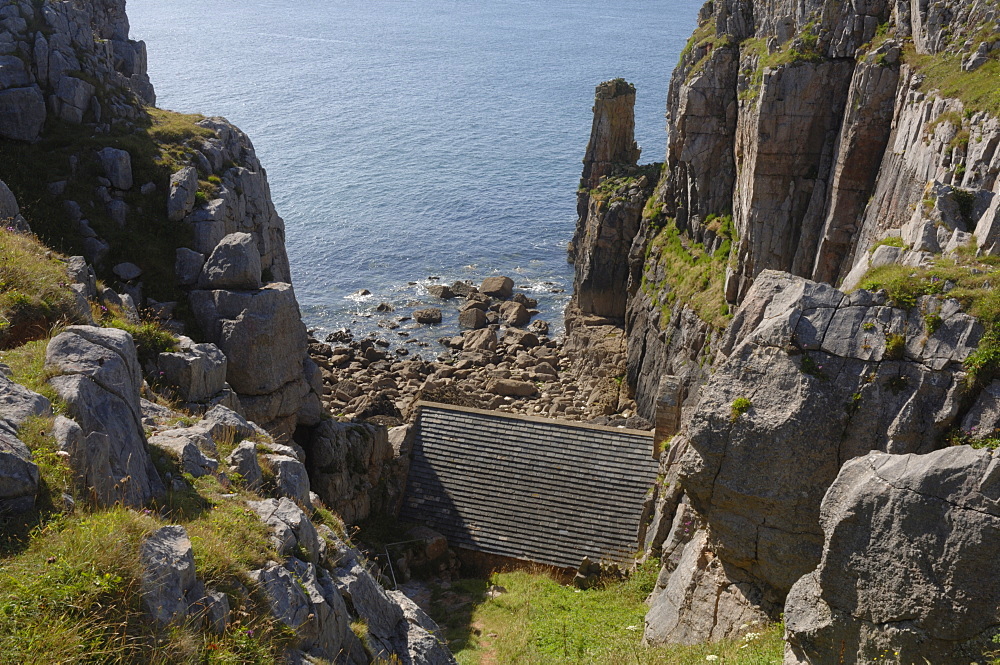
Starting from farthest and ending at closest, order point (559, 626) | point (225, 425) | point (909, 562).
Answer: point (559, 626), point (225, 425), point (909, 562)

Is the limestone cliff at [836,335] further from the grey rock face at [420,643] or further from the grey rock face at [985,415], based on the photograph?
the grey rock face at [420,643]

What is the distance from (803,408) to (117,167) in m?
26.5

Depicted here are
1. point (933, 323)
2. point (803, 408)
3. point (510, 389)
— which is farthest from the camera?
point (510, 389)

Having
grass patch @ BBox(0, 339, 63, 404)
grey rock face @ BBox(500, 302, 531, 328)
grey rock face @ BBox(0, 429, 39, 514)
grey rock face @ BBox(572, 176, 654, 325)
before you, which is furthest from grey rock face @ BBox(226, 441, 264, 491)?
grey rock face @ BBox(500, 302, 531, 328)

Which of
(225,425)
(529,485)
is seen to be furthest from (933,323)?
(529,485)

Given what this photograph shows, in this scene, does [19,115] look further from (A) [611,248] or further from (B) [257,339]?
(A) [611,248]

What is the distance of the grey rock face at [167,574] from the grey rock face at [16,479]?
165cm

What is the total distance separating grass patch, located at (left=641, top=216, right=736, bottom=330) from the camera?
39.9m

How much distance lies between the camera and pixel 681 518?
24.3 metres

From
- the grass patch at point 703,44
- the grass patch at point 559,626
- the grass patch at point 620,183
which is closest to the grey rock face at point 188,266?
the grass patch at point 559,626

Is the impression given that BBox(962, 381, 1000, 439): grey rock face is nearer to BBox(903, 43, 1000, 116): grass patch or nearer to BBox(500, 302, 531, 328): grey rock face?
BBox(903, 43, 1000, 116): grass patch

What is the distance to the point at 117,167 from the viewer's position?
30391 millimetres

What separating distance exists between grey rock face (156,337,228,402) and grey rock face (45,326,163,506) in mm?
6513

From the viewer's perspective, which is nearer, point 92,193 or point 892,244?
point 892,244
